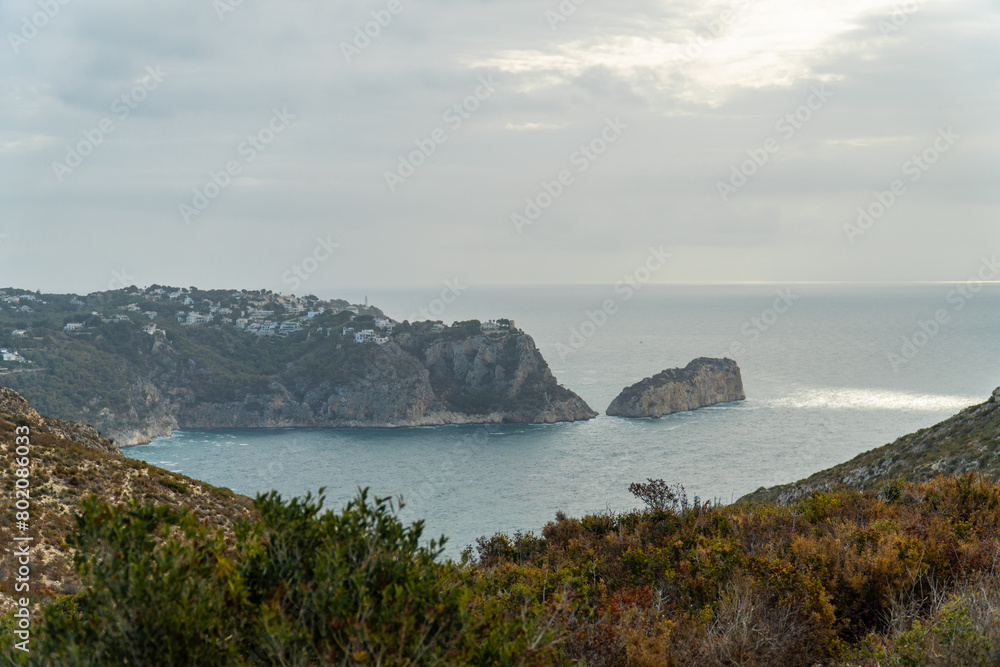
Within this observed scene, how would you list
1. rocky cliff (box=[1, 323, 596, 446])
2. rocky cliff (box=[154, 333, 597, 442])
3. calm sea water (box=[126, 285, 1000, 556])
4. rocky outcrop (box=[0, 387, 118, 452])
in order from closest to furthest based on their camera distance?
rocky outcrop (box=[0, 387, 118, 452])
calm sea water (box=[126, 285, 1000, 556])
rocky cliff (box=[1, 323, 596, 446])
rocky cliff (box=[154, 333, 597, 442])

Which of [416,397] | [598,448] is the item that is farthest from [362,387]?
[598,448]

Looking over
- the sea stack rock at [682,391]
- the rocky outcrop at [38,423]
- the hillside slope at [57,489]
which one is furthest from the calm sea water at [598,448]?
the hillside slope at [57,489]

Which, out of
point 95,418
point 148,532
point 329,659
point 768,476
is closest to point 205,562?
point 148,532

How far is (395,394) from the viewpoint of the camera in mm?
110312

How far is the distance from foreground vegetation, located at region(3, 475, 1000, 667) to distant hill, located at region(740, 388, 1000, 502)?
9.31 m

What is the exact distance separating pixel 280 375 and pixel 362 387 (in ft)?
60.3

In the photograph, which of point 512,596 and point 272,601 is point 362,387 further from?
point 272,601

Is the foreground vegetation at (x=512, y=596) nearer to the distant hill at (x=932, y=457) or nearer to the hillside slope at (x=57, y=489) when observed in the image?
the distant hill at (x=932, y=457)

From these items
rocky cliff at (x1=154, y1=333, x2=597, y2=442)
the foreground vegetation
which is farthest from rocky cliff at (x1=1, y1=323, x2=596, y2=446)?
the foreground vegetation

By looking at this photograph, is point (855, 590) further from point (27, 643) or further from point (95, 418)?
point (95, 418)

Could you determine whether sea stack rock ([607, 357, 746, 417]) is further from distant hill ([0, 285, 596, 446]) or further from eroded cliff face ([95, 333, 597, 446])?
distant hill ([0, 285, 596, 446])

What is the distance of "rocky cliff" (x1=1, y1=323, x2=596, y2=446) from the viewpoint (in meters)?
108

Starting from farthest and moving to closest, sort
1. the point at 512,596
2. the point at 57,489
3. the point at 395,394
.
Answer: the point at 395,394 < the point at 57,489 < the point at 512,596

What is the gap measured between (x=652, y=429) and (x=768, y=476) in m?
24.5
